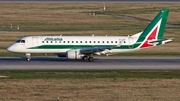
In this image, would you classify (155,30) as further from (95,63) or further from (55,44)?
(55,44)

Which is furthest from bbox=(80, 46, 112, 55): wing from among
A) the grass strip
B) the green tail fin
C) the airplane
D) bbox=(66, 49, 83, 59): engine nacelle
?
the grass strip

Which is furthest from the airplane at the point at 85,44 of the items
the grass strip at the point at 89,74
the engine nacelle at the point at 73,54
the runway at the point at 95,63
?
the grass strip at the point at 89,74

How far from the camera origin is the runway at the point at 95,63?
55.9 m

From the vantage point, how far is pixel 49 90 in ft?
135

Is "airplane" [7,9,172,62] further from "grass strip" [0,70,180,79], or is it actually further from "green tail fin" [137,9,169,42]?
"grass strip" [0,70,180,79]

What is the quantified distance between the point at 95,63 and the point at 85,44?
108 inches

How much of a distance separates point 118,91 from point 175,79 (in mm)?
8155

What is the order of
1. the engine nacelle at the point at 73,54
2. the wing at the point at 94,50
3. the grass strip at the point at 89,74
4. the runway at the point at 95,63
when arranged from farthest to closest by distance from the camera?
the wing at the point at 94,50
the engine nacelle at the point at 73,54
the runway at the point at 95,63
the grass strip at the point at 89,74

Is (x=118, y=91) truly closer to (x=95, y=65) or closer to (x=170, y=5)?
(x=95, y=65)

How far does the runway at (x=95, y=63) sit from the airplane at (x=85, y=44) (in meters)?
1.06

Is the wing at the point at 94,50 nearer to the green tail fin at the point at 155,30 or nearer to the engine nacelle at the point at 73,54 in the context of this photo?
the engine nacelle at the point at 73,54

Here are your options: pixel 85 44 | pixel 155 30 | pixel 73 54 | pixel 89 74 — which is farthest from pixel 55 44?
pixel 89 74

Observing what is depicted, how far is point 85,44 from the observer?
2409 inches

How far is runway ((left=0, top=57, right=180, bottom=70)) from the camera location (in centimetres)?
5591
